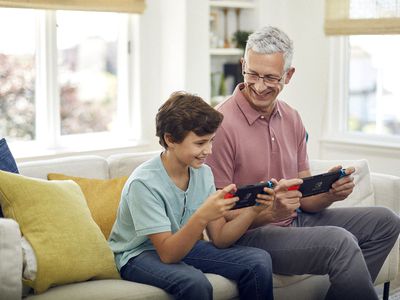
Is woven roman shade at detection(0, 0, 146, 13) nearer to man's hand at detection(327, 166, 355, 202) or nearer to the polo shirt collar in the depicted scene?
the polo shirt collar

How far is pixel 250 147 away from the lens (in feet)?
9.39

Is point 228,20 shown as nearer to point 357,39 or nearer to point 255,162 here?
point 357,39

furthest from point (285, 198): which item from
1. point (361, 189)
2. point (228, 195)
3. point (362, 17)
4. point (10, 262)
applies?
point (362, 17)

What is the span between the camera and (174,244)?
2.43 m

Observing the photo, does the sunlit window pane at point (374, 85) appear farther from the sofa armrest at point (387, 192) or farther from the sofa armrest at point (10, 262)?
the sofa armrest at point (10, 262)

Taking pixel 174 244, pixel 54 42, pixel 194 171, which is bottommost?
pixel 174 244

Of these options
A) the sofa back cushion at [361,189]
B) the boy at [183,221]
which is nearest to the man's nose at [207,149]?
the boy at [183,221]

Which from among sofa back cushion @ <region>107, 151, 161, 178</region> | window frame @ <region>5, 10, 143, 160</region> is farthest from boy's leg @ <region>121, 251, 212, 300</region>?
window frame @ <region>5, 10, 143, 160</region>

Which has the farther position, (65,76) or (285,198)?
(65,76)

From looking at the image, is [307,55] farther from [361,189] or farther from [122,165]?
[122,165]

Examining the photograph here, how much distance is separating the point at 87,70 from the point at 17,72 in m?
0.51

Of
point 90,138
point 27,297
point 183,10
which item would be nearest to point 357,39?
point 183,10

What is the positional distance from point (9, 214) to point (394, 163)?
10.3ft

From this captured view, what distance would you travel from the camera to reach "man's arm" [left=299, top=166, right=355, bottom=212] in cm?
285
